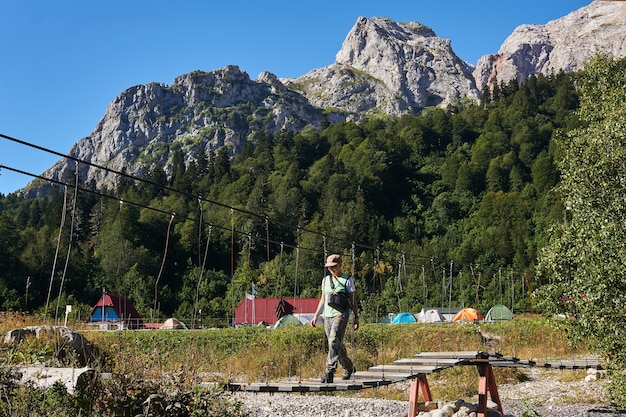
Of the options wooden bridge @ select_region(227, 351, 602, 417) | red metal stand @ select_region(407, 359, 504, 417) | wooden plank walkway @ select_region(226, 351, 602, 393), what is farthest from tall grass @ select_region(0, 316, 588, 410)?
wooden plank walkway @ select_region(226, 351, 602, 393)

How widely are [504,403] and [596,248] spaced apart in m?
3.87

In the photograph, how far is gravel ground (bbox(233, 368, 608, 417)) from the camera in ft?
33.2

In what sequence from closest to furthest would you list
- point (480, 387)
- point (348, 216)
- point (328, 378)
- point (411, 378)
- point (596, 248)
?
1. point (328, 378)
2. point (411, 378)
3. point (480, 387)
4. point (596, 248)
5. point (348, 216)

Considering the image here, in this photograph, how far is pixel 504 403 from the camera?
11.7m

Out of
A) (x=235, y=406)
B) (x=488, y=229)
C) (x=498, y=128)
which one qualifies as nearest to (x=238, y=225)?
(x=488, y=229)

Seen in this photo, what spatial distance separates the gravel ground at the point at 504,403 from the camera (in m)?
10.1

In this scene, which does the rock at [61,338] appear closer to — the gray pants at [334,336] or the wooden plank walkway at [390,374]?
the wooden plank walkway at [390,374]

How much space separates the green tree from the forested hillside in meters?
33.8

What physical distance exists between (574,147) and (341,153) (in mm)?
85075

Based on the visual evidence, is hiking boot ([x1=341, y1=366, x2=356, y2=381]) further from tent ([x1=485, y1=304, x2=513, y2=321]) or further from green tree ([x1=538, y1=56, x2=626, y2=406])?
tent ([x1=485, y1=304, x2=513, y2=321])

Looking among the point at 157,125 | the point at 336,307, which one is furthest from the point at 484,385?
the point at 157,125

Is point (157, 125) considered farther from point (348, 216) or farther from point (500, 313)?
point (500, 313)

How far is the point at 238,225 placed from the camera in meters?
74.2

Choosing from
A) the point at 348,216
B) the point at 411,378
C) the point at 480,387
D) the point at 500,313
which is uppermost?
the point at 348,216
